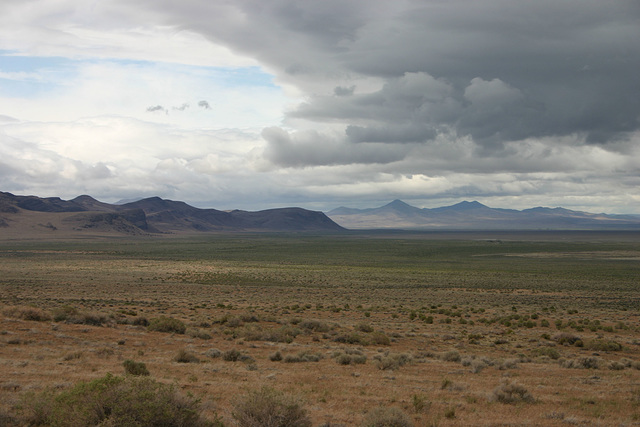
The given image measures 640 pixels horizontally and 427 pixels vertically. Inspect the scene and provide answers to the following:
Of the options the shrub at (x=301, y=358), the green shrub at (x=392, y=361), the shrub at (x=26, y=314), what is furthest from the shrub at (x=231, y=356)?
the shrub at (x=26, y=314)

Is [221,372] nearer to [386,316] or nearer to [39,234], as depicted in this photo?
[386,316]

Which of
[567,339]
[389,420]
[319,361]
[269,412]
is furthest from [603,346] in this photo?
[269,412]

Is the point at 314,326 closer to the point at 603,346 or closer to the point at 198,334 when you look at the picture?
the point at 198,334

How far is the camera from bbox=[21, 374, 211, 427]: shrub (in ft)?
26.7

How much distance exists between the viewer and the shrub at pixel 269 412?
8.77m

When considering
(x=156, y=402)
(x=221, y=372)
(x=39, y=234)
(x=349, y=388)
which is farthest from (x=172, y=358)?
(x=39, y=234)

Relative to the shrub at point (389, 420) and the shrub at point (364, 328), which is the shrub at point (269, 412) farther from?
the shrub at point (364, 328)

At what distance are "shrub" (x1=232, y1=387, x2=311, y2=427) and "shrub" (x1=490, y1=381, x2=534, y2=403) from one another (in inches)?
241

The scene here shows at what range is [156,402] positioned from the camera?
830 centimetres

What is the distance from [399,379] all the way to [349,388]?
7.24ft

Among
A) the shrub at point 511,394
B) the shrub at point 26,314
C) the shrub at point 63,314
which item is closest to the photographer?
the shrub at point 511,394

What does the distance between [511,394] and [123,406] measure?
31.9 ft

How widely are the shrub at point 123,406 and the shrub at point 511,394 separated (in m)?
7.59

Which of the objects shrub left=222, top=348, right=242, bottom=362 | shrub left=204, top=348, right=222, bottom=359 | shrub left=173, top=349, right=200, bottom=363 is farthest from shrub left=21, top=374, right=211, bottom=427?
shrub left=204, top=348, right=222, bottom=359
